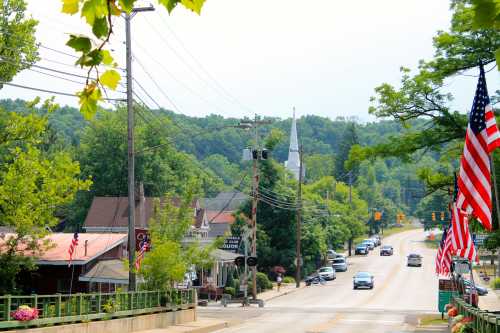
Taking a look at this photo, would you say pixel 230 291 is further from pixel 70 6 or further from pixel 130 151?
pixel 70 6

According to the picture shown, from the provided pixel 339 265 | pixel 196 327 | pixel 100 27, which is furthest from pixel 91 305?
pixel 339 265

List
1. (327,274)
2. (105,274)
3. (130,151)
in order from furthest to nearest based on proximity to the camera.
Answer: (327,274) → (105,274) → (130,151)

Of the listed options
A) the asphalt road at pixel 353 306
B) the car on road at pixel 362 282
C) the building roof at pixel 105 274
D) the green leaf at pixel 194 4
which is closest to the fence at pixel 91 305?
the asphalt road at pixel 353 306

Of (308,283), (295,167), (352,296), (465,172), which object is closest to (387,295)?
(352,296)

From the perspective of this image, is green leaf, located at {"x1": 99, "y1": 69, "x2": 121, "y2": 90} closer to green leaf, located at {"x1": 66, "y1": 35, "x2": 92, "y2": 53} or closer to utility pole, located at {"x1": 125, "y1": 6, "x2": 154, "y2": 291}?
green leaf, located at {"x1": 66, "y1": 35, "x2": 92, "y2": 53}

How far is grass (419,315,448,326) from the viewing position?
38763mm

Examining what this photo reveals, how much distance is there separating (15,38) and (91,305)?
12.7 metres

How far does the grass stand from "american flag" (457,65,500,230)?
22.5 metres

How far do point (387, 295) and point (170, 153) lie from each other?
38.3 metres

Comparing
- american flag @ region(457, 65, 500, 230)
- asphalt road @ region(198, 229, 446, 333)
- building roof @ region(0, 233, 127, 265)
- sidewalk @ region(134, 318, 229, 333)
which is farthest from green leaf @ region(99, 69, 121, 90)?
building roof @ region(0, 233, 127, 265)

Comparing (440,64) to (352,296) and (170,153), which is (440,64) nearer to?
(352,296)

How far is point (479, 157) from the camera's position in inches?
648

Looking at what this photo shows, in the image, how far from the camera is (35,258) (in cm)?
3500

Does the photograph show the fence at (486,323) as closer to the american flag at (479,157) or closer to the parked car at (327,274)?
the american flag at (479,157)
